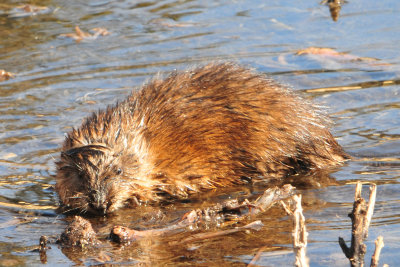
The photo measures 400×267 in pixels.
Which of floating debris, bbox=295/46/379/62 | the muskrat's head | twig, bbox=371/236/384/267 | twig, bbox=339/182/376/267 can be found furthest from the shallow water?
twig, bbox=371/236/384/267

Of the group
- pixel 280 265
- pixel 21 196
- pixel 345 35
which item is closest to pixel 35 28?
pixel 345 35

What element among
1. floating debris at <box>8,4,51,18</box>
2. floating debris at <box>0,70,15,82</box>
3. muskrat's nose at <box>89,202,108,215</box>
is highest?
floating debris at <box>8,4,51,18</box>

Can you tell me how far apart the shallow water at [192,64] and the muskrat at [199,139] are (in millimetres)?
208

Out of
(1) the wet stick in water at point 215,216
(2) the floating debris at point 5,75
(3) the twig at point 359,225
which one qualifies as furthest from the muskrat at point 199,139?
(2) the floating debris at point 5,75

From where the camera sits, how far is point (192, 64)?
8.60m

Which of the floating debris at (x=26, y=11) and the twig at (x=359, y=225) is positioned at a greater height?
the floating debris at (x=26, y=11)

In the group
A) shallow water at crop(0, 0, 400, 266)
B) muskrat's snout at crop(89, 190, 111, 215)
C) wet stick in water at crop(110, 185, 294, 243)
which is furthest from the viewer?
muskrat's snout at crop(89, 190, 111, 215)

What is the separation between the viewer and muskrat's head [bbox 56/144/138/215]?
5.59m

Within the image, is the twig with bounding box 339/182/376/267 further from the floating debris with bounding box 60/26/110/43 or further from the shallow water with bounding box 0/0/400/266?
the floating debris with bounding box 60/26/110/43

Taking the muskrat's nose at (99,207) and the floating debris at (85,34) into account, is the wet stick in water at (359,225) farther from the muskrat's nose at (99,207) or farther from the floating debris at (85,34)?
the floating debris at (85,34)

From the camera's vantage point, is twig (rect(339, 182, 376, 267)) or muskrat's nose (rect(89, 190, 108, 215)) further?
muskrat's nose (rect(89, 190, 108, 215))

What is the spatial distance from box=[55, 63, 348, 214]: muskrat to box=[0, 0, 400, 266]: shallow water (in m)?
0.21

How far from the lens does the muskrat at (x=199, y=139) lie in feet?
19.1

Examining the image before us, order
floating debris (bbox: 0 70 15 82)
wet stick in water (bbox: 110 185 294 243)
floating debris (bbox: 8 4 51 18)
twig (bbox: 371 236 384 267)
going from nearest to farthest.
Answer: twig (bbox: 371 236 384 267) → wet stick in water (bbox: 110 185 294 243) → floating debris (bbox: 0 70 15 82) → floating debris (bbox: 8 4 51 18)
